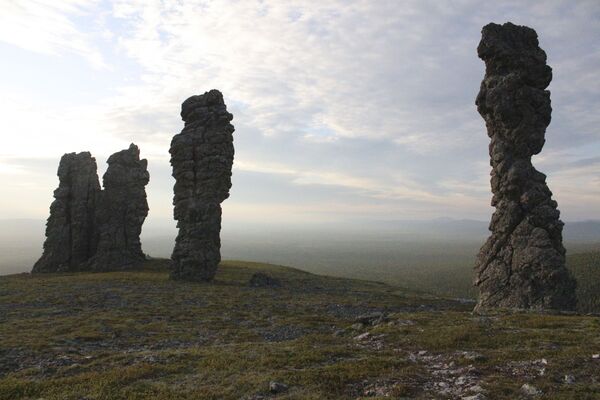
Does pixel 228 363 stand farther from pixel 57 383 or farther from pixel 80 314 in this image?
pixel 80 314

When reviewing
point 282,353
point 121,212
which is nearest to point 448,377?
point 282,353

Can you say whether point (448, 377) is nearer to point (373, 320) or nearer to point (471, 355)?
point (471, 355)

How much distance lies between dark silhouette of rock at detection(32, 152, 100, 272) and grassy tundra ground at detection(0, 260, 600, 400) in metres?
51.2

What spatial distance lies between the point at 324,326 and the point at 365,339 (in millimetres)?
9123

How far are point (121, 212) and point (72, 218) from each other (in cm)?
1220

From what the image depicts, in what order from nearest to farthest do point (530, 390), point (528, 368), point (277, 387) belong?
point (530, 390) < point (277, 387) < point (528, 368)

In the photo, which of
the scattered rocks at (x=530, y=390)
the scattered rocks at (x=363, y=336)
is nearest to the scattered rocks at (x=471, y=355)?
the scattered rocks at (x=530, y=390)

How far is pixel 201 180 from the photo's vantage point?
81.1 metres

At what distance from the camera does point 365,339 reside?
Result: 30.7 m

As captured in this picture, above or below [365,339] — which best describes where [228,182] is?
above

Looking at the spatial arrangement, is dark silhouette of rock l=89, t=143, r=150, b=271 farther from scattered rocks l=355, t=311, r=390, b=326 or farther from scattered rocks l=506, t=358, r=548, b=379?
scattered rocks l=506, t=358, r=548, b=379

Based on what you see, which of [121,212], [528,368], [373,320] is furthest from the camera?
[121,212]

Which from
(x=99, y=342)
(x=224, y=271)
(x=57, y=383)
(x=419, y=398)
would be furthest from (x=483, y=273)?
(x=224, y=271)

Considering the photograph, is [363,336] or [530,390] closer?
[530,390]
